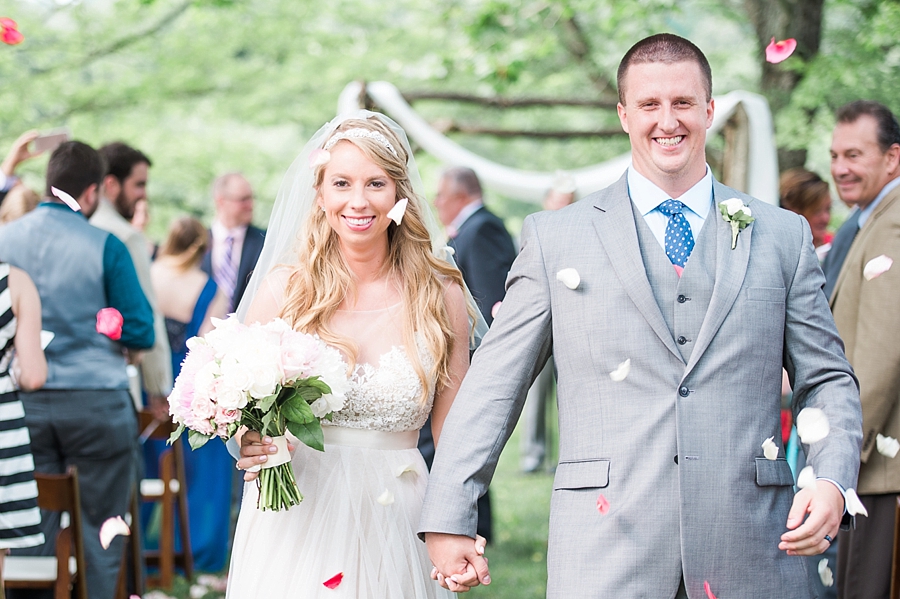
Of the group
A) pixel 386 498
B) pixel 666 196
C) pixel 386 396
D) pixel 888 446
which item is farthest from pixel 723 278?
pixel 888 446

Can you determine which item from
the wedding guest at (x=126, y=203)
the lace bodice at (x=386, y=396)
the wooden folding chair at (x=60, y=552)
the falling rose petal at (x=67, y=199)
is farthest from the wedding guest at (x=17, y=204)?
the lace bodice at (x=386, y=396)

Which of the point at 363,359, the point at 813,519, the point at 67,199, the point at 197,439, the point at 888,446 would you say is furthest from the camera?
the point at 67,199

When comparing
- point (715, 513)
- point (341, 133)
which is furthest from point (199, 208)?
point (715, 513)

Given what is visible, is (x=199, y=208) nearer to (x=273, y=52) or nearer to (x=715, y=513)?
(x=273, y=52)

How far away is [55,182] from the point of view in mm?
5223

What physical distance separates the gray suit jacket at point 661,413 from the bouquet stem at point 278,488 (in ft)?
1.82

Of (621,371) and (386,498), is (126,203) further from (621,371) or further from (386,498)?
(621,371)

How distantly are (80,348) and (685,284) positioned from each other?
3.54 m

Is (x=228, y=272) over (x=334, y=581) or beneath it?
over

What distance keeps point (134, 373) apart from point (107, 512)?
1571mm

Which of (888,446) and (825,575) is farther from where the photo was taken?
(825,575)

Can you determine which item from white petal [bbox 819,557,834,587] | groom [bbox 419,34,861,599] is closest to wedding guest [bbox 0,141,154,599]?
groom [bbox 419,34,861,599]

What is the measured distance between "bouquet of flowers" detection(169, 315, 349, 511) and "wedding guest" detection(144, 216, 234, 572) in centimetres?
433

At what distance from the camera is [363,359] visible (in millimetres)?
3625
